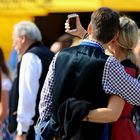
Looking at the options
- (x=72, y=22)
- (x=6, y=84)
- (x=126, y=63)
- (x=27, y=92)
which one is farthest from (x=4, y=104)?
→ (x=126, y=63)

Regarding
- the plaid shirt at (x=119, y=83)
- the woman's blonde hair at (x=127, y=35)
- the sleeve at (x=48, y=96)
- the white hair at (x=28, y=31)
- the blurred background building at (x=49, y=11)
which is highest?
the woman's blonde hair at (x=127, y=35)

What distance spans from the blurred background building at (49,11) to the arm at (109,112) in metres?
5.70

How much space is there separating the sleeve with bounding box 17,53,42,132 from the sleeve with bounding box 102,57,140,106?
83.6 inches

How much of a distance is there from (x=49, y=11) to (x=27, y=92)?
467cm

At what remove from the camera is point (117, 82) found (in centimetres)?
357

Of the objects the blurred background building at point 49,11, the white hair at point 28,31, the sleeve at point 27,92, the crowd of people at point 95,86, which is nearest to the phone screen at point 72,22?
the crowd of people at point 95,86

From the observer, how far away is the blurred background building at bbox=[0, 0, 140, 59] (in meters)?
9.32

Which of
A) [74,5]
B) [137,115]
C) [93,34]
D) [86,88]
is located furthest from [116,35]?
[74,5]

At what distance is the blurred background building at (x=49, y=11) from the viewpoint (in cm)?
932

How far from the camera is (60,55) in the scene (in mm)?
3744

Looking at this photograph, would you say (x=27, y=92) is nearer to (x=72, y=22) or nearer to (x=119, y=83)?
(x=72, y=22)

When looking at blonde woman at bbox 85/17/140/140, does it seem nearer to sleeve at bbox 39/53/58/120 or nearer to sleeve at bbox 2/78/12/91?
sleeve at bbox 39/53/58/120

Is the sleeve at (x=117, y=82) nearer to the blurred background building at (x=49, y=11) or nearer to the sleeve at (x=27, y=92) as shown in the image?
the sleeve at (x=27, y=92)

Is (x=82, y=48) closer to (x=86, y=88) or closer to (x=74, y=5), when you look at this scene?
(x=86, y=88)
